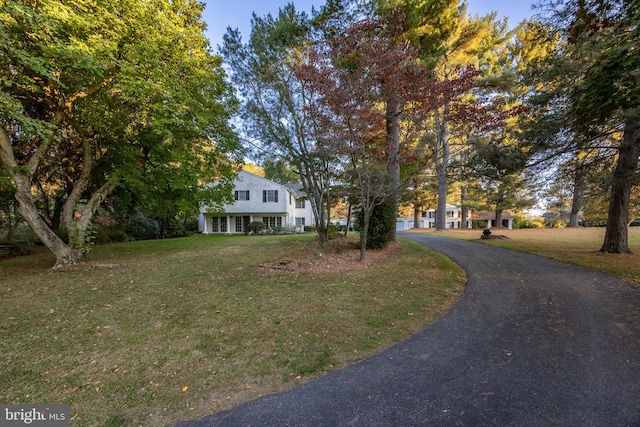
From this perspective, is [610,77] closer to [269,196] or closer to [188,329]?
[188,329]

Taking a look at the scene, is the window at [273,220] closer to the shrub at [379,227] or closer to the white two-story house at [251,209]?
the white two-story house at [251,209]

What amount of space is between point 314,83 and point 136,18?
16.6 feet

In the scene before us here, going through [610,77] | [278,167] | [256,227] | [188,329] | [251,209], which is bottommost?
[188,329]

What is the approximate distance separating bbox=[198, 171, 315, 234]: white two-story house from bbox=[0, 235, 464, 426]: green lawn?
15767 mm

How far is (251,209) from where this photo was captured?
78.1 ft

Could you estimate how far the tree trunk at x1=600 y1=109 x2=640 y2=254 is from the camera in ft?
27.3

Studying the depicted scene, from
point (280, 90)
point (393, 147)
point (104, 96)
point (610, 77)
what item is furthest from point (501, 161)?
point (104, 96)

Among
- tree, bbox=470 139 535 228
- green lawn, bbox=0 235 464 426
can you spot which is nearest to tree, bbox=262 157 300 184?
green lawn, bbox=0 235 464 426

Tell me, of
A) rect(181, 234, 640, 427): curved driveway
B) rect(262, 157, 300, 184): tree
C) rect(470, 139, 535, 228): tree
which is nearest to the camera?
rect(181, 234, 640, 427): curved driveway

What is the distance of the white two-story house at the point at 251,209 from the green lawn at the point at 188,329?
1577 centimetres

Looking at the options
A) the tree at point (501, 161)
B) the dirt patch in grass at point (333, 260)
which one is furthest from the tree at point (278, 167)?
the tree at point (501, 161)

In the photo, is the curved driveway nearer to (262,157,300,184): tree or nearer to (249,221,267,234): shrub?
(262,157,300,184): tree

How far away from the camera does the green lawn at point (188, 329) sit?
2836 mm

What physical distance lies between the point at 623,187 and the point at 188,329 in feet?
45.8
